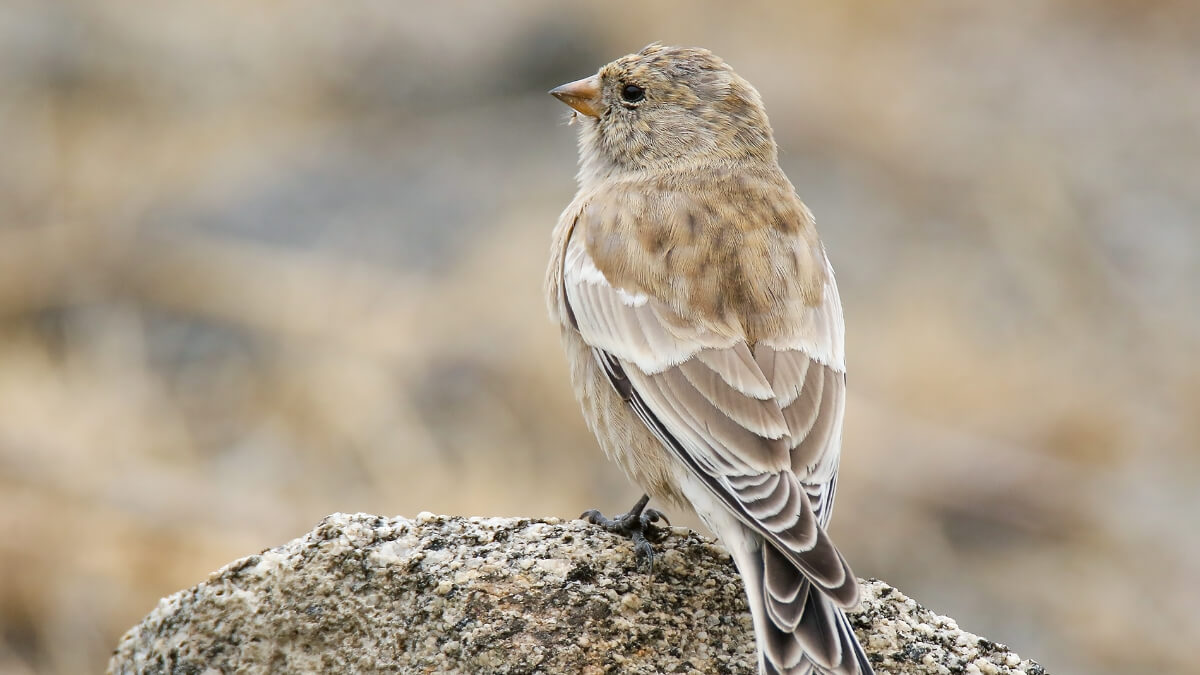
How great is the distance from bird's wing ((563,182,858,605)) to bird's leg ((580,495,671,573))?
253 mm

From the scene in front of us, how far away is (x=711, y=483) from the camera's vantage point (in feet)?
12.6

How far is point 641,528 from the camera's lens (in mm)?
4113

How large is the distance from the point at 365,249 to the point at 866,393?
308 centimetres

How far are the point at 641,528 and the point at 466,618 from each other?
658 mm

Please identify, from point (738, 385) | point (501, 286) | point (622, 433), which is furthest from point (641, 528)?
point (501, 286)

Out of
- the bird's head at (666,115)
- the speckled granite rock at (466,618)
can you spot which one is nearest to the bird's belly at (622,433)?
the speckled granite rock at (466,618)

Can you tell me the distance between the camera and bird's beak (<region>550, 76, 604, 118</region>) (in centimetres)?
557

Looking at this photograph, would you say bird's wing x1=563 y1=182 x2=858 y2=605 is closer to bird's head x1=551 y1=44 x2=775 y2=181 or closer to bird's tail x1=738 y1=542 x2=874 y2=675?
bird's tail x1=738 y1=542 x2=874 y2=675

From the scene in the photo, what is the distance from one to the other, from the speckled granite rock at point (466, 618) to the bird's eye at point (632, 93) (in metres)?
2.15

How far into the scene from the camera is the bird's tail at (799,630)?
131 inches

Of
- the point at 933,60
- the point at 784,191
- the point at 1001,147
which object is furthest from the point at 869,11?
the point at 784,191

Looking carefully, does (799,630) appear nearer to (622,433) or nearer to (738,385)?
(738,385)

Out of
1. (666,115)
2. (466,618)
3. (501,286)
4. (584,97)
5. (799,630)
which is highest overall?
(501,286)

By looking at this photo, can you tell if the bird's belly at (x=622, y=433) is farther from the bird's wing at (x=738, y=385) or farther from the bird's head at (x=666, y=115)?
the bird's head at (x=666, y=115)
